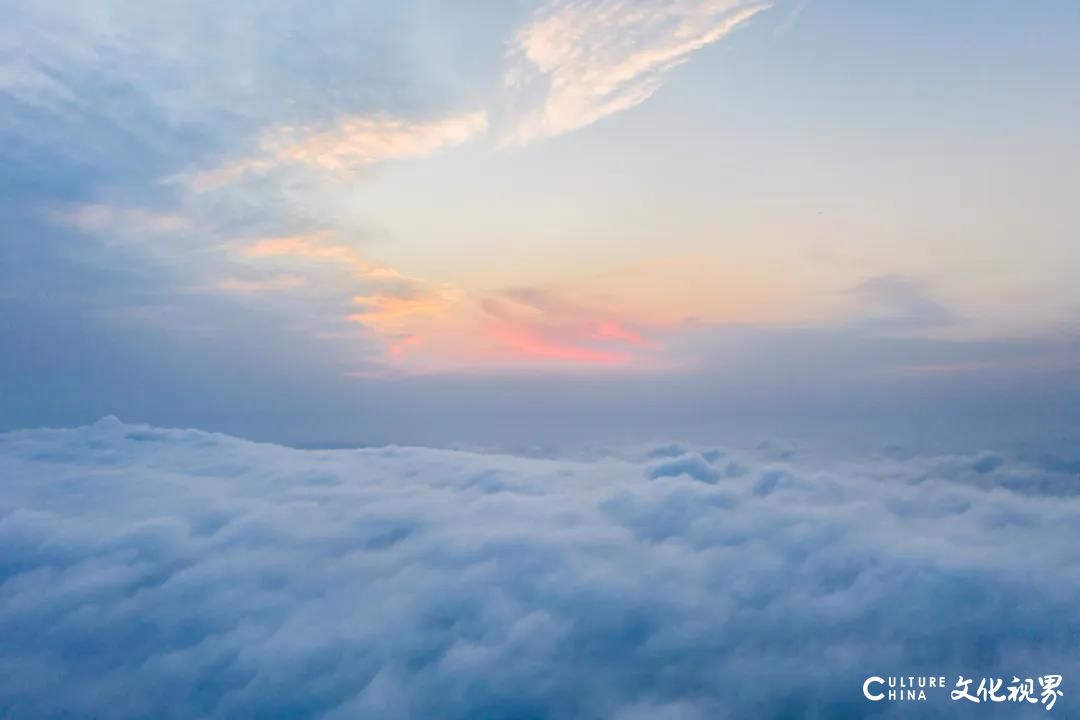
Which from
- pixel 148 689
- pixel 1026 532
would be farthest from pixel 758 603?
pixel 148 689

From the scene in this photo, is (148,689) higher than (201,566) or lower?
lower

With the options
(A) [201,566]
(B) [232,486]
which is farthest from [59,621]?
(B) [232,486]

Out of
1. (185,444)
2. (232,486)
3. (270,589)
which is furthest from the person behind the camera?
(185,444)

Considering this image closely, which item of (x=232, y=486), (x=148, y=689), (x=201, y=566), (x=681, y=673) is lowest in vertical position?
(x=148, y=689)

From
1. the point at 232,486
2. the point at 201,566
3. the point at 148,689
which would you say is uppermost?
the point at 232,486

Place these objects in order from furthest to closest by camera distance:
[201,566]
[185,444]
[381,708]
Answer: [185,444] < [201,566] < [381,708]

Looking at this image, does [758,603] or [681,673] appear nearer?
[681,673]

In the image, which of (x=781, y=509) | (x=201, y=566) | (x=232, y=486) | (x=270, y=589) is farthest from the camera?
(x=232, y=486)

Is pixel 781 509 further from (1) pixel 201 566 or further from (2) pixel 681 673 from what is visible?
(1) pixel 201 566

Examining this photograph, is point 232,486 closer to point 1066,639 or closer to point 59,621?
point 59,621
